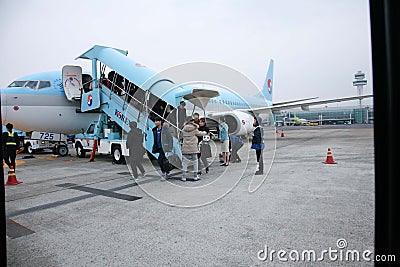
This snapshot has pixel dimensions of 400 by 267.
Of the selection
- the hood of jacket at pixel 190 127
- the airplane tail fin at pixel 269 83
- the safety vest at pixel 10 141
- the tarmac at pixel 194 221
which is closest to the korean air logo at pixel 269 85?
the airplane tail fin at pixel 269 83

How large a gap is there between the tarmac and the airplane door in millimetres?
4997

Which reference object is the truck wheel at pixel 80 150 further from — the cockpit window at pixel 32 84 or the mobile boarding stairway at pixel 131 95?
the cockpit window at pixel 32 84

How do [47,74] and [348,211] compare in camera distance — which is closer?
[348,211]

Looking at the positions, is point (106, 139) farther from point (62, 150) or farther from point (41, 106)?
point (62, 150)

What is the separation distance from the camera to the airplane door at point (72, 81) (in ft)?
35.4

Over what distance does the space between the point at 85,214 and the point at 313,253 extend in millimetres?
3234

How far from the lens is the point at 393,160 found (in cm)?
117

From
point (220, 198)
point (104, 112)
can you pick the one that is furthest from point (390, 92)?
point (104, 112)

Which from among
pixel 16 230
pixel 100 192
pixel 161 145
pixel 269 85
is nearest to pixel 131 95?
pixel 161 145

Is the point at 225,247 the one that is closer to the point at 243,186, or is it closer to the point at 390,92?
the point at 390,92

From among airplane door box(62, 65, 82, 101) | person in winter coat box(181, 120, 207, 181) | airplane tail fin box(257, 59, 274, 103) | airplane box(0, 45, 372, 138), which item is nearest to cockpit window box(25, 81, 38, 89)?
airplane box(0, 45, 372, 138)

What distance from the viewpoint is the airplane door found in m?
10.8

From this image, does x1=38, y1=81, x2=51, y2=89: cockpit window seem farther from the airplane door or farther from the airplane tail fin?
the airplane tail fin

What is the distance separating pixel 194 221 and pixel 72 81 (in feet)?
30.9
